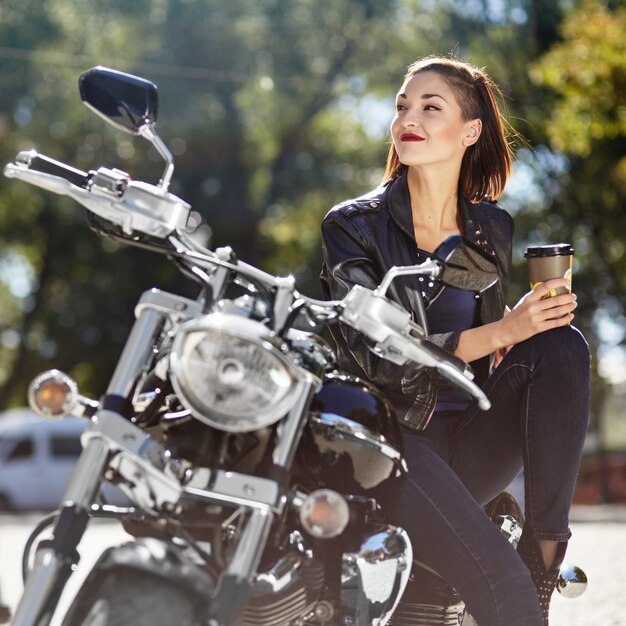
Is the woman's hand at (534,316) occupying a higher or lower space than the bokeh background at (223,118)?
lower

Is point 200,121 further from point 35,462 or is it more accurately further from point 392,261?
point 392,261

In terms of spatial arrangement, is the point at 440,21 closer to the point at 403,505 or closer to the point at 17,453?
the point at 17,453

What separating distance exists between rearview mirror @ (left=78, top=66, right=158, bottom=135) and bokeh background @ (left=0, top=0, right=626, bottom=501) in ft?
70.2

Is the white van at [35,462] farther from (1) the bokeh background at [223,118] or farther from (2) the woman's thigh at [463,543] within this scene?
(2) the woman's thigh at [463,543]

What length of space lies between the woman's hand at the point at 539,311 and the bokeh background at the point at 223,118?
20800 mm

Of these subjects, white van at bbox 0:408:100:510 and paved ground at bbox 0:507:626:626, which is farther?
white van at bbox 0:408:100:510

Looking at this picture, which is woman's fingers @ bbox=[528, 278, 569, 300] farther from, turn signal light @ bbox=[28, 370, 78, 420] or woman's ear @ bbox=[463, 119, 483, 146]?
turn signal light @ bbox=[28, 370, 78, 420]

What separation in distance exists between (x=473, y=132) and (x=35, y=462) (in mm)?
20701

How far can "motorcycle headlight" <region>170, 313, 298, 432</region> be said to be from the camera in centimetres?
209

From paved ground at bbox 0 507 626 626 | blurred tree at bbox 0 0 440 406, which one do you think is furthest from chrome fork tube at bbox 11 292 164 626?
blurred tree at bbox 0 0 440 406

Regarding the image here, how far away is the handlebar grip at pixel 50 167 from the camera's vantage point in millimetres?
2355

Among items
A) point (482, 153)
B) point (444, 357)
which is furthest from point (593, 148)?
point (444, 357)

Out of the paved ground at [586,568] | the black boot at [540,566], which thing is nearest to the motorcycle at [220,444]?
the black boot at [540,566]

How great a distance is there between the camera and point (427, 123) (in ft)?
10.6
